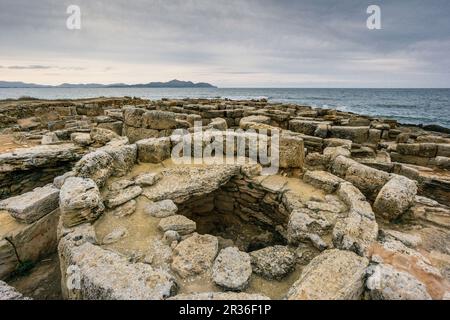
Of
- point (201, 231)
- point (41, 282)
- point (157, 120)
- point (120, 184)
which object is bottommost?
point (41, 282)

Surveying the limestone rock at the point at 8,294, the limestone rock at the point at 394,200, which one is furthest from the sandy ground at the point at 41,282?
the limestone rock at the point at 394,200

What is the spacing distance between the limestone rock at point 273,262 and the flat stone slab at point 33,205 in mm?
3666

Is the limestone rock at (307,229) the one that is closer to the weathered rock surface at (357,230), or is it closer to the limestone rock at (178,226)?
the weathered rock surface at (357,230)

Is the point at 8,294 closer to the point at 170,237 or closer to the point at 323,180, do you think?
the point at 170,237

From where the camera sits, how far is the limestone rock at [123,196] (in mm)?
3914

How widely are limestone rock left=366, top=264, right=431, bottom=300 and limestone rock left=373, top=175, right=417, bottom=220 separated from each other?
1755 millimetres

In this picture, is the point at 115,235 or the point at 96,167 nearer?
the point at 115,235

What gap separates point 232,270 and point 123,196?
2341 millimetres

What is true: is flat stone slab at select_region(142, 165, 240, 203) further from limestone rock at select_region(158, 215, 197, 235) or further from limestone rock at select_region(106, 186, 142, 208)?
limestone rock at select_region(158, 215, 197, 235)

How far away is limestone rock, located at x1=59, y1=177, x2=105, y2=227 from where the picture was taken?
3334 mm

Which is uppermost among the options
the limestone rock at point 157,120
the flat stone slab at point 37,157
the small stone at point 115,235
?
the limestone rock at point 157,120

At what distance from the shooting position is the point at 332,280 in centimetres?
231

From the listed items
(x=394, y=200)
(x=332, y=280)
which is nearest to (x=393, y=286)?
(x=332, y=280)
